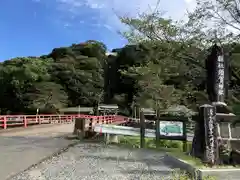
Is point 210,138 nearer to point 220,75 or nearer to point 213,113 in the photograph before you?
point 213,113

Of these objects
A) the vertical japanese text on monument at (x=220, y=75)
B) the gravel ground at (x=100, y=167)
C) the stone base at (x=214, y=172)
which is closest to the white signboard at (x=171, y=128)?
the gravel ground at (x=100, y=167)

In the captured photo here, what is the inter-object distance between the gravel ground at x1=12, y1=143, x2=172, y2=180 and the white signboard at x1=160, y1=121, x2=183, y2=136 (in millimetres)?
1321

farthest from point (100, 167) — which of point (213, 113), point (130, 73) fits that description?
point (130, 73)

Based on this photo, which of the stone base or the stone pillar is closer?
the stone base

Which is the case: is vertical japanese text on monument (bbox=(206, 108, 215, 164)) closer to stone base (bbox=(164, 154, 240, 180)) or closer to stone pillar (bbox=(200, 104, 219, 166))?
stone pillar (bbox=(200, 104, 219, 166))

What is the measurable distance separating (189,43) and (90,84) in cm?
4770

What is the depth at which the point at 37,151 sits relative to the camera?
943 centimetres

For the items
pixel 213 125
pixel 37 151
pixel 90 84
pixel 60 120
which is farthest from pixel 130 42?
pixel 90 84

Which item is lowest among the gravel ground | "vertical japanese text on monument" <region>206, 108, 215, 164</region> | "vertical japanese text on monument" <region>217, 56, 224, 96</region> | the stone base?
the gravel ground

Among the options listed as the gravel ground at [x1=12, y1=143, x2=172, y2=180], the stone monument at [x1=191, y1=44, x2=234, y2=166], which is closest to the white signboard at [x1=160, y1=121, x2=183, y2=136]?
the gravel ground at [x1=12, y1=143, x2=172, y2=180]

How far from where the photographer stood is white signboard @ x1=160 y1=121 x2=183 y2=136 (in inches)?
418

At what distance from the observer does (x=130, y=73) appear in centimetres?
3703

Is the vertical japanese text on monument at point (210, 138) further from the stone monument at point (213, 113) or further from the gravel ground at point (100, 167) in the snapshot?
the gravel ground at point (100, 167)

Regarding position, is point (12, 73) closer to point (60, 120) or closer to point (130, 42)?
point (60, 120)
